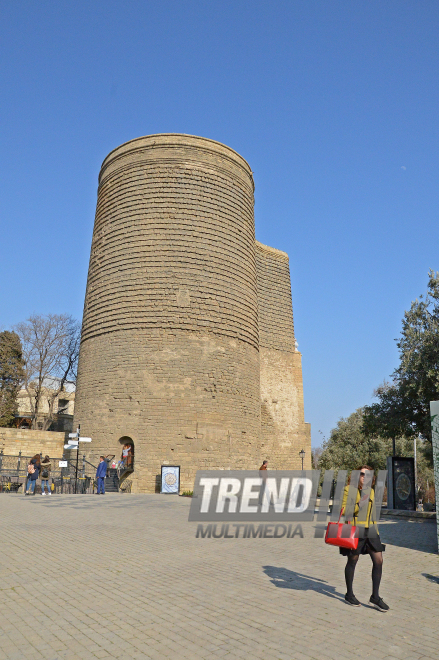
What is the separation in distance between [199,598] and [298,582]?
1.31 m

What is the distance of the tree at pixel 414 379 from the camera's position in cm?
1334

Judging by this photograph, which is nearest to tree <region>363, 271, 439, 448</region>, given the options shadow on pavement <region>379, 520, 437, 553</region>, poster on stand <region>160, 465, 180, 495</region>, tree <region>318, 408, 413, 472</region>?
shadow on pavement <region>379, 520, 437, 553</region>

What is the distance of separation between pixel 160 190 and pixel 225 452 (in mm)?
11072

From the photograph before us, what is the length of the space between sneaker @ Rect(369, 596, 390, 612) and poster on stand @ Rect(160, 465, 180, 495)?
506 inches

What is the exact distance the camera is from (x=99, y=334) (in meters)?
20.9

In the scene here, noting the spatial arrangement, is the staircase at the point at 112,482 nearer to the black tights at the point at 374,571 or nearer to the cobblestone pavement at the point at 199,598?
the cobblestone pavement at the point at 199,598

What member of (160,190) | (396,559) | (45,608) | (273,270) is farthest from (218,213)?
(45,608)

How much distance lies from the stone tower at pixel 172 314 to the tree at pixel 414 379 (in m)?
6.30

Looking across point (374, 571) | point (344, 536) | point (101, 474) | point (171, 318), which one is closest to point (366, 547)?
point (374, 571)

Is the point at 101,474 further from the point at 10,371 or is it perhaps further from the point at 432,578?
the point at 10,371

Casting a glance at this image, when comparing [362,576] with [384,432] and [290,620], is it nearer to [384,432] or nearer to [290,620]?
[290,620]

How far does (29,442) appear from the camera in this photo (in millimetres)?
23906

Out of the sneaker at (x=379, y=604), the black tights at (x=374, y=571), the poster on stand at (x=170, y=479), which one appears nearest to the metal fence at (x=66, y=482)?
the poster on stand at (x=170, y=479)

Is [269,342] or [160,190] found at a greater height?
[160,190]
